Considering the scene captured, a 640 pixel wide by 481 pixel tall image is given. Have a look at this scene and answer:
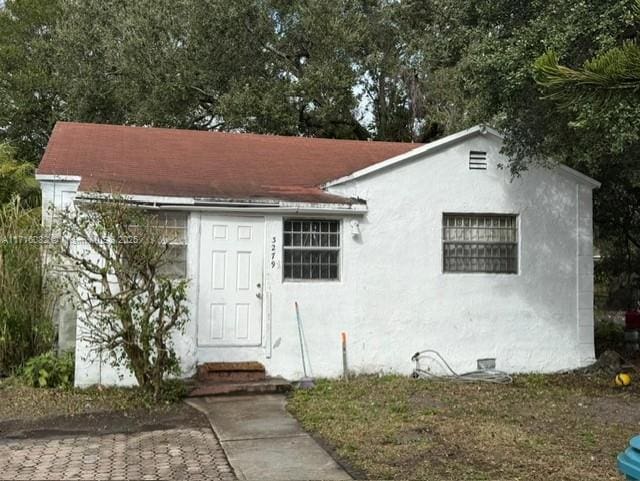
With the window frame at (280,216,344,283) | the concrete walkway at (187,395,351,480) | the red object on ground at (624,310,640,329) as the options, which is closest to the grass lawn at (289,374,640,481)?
the concrete walkway at (187,395,351,480)

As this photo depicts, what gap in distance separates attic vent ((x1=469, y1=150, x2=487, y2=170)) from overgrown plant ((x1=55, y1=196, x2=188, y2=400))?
4.98 m

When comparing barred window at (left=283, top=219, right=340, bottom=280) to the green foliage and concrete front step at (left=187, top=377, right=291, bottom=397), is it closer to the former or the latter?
concrete front step at (left=187, top=377, right=291, bottom=397)

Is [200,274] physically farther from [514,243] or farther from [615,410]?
[615,410]

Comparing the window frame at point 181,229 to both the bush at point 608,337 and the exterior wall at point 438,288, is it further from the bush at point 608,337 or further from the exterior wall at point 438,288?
the bush at point 608,337

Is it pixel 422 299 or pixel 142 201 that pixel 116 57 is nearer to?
pixel 142 201

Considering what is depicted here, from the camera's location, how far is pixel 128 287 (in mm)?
7945

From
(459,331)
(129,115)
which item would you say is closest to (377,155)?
(459,331)

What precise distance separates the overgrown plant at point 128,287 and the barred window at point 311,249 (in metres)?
1.94

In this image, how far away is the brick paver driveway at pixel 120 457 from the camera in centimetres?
561

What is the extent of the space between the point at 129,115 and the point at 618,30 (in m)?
16.9

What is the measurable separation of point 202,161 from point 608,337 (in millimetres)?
9407

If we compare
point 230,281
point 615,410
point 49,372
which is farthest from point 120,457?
point 615,410

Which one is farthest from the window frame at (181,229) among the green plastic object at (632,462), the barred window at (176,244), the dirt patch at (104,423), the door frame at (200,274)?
the green plastic object at (632,462)

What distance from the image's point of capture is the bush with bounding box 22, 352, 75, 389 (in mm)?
8953
